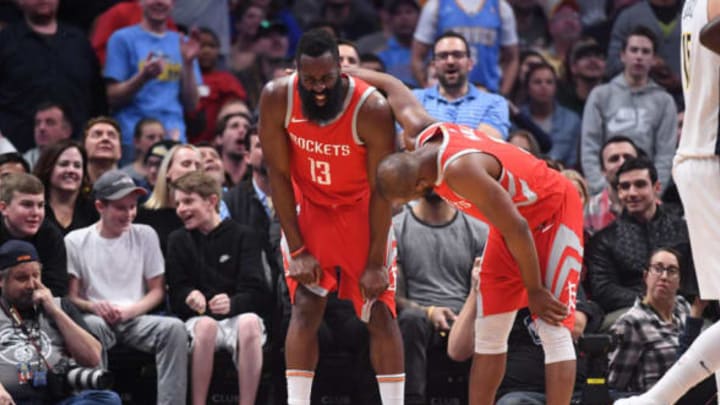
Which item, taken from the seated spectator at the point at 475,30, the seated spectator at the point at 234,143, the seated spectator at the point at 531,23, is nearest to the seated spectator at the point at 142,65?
the seated spectator at the point at 234,143

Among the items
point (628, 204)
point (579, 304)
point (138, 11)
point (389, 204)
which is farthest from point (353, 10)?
point (389, 204)

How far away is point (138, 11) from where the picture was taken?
10.2 metres

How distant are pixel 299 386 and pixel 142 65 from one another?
4329 mm

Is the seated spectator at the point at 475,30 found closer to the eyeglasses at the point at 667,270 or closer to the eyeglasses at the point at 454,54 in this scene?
the eyeglasses at the point at 454,54

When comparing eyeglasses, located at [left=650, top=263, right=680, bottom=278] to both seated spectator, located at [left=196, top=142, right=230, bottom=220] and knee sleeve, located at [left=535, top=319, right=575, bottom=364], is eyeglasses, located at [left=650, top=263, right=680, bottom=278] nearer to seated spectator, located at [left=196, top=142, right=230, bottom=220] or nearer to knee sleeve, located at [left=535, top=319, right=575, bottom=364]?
knee sleeve, located at [left=535, top=319, right=575, bottom=364]

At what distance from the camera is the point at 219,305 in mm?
7328

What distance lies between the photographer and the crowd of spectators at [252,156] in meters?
7.18

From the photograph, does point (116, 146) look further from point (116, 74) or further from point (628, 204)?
point (628, 204)

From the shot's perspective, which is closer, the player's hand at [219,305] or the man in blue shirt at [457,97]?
the player's hand at [219,305]

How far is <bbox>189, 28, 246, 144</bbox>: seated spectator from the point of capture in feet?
33.7

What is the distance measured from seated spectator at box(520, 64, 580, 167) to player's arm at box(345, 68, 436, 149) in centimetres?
447

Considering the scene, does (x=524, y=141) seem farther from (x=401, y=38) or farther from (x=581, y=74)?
(x=401, y=38)

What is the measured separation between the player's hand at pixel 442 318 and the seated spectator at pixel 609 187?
1.77m

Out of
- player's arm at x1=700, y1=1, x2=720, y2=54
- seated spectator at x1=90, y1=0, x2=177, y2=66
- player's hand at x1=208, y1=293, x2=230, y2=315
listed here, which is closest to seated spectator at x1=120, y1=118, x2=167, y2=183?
seated spectator at x1=90, y1=0, x2=177, y2=66
